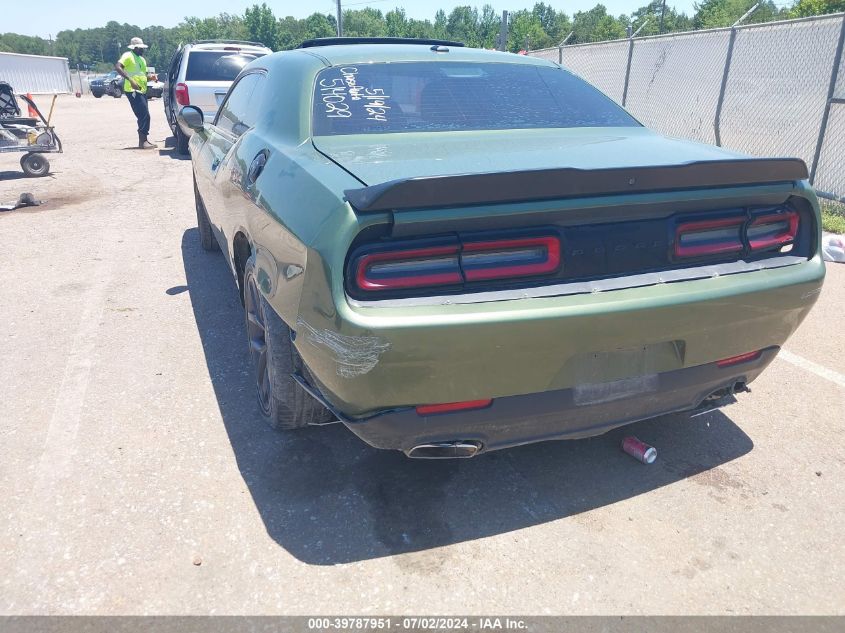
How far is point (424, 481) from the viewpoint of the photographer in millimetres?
2779

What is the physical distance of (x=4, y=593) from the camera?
2.17 m

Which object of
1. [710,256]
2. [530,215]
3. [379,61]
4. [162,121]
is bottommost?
[162,121]

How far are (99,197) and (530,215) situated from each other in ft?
27.1

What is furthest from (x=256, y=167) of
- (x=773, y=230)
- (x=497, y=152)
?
(x=773, y=230)

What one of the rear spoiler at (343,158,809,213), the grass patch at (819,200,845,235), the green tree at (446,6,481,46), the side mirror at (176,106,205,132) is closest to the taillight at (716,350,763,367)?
the rear spoiler at (343,158,809,213)

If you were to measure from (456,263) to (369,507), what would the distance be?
1.11 meters

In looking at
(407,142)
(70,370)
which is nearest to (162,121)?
(70,370)

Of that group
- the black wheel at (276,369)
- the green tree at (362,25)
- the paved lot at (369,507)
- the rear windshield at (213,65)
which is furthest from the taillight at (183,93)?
the green tree at (362,25)

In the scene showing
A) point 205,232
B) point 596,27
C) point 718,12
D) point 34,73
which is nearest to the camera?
point 205,232

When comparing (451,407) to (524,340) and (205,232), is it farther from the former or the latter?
(205,232)

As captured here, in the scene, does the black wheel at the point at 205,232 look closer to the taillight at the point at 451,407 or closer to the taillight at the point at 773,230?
the taillight at the point at 451,407

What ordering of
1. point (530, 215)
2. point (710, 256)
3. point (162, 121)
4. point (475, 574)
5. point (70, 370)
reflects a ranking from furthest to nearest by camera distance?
point (162, 121) < point (70, 370) < point (710, 256) < point (475, 574) < point (530, 215)

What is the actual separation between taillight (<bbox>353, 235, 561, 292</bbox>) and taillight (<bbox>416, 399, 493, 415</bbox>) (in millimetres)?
412

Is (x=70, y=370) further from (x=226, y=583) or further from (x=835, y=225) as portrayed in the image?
(x=835, y=225)
